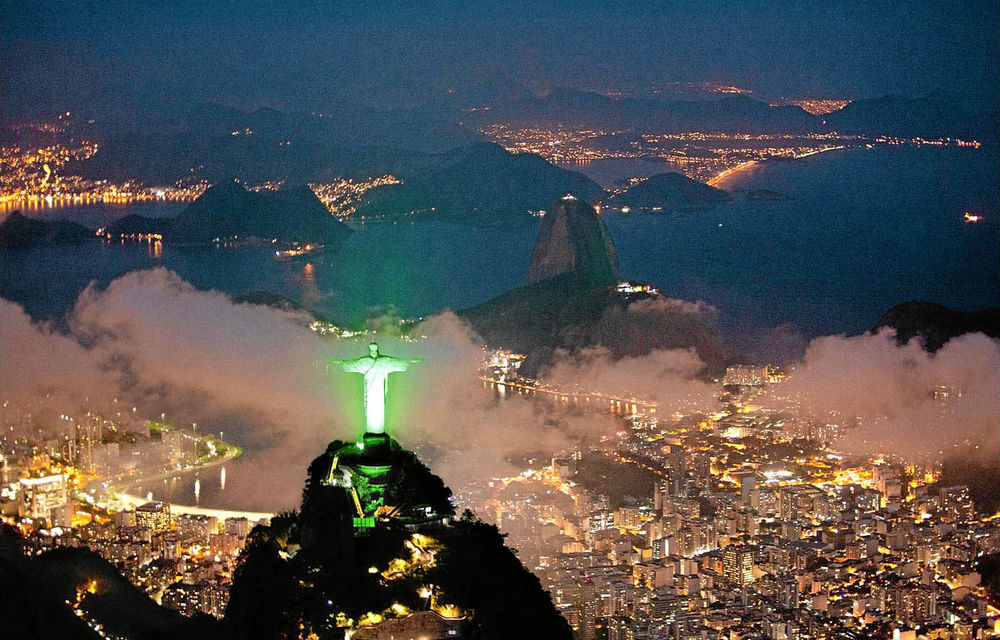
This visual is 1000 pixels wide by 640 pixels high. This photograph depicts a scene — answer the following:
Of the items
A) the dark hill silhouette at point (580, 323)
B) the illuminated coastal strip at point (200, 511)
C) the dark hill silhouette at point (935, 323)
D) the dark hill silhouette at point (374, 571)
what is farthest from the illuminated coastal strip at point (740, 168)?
the dark hill silhouette at point (374, 571)

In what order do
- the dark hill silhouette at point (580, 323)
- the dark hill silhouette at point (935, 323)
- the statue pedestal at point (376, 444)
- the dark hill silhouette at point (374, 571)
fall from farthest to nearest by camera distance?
1. the dark hill silhouette at point (580, 323)
2. the dark hill silhouette at point (935, 323)
3. the statue pedestal at point (376, 444)
4. the dark hill silhouette at point (374, 571)

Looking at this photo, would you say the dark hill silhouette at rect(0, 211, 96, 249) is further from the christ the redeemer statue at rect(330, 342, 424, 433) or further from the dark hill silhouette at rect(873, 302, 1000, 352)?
the christ the redeemer statue at rect(330, 342, 424, 433)

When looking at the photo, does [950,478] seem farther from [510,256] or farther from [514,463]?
[510,256]

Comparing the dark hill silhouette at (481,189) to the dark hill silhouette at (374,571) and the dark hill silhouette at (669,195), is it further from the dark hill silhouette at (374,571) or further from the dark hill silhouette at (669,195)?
the dark hill silhouette at (374,571)

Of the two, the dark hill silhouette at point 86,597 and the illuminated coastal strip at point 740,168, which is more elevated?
the illuminated coastal strip at point 740,168

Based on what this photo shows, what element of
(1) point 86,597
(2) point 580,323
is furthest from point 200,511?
(2) point 580,323

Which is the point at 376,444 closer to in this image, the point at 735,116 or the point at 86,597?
the point at 86,597

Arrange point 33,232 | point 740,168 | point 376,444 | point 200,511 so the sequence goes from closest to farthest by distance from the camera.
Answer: point 376,444 < point 200,511 < point 33,232 < point 740,168
